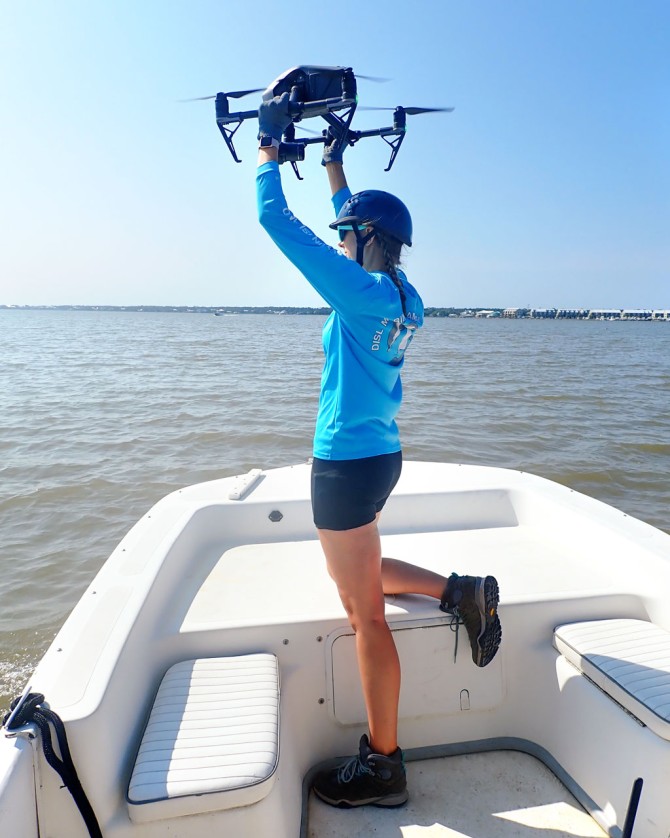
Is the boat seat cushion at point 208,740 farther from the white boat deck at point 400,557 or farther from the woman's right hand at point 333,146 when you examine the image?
the woman's right hand at point 333,146

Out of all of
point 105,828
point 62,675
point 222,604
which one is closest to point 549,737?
point 222,604

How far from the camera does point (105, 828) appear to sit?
1526 millimetres

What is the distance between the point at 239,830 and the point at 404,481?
7.52 ft

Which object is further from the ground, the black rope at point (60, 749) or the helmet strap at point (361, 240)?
the helmet strap at point (361, 240)

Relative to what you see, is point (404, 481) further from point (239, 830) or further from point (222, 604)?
point (239, 830)

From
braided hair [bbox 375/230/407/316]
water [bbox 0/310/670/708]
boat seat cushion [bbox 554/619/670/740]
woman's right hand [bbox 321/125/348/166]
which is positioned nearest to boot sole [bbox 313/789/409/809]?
boat seat cushion [bbox 554/619/670/740]

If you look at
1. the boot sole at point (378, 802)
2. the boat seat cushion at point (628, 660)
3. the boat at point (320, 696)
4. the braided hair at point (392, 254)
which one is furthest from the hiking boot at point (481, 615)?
the braided hair at point (392, 254)

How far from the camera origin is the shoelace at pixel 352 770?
194cm

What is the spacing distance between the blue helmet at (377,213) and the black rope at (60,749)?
62.2 inches

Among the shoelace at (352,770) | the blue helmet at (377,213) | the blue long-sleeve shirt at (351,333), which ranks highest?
the blue helmet at (377,213)

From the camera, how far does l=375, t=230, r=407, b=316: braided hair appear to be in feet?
5.80

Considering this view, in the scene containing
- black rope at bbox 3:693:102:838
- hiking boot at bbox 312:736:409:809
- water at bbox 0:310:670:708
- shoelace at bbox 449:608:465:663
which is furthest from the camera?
water at bbox 0:310:670:708

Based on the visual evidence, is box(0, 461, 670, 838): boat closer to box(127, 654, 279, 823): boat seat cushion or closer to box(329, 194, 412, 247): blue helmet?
box(127, 654, 279, 823): boat seat cushion

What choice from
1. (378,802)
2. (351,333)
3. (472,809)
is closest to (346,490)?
(351,333)
